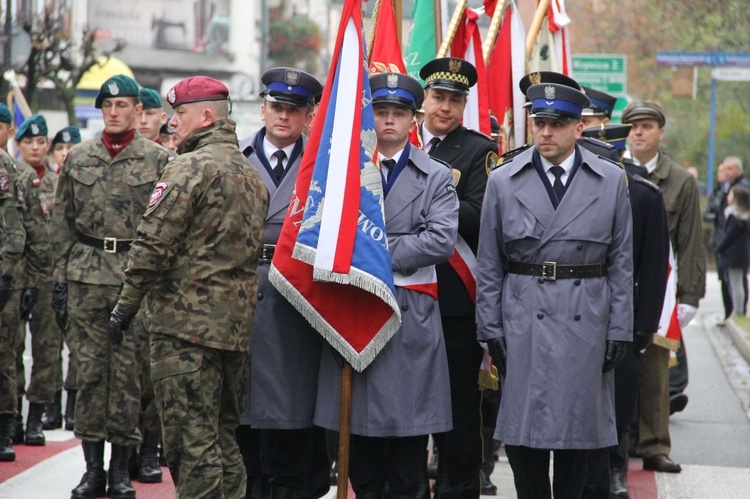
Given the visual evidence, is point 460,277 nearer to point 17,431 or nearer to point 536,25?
point 536,25

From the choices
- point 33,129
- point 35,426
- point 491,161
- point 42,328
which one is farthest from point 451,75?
point 33,129

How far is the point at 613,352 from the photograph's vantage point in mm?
5840

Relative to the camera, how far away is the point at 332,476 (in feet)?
25.3

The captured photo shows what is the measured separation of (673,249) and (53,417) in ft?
15.7

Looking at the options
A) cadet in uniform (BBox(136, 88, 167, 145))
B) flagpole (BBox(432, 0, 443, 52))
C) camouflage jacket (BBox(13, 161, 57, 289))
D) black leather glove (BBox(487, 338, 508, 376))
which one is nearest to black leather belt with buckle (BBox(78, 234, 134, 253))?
camouflage jacket (BBox(13, 161, 57, 289))

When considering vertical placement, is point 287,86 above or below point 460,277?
above

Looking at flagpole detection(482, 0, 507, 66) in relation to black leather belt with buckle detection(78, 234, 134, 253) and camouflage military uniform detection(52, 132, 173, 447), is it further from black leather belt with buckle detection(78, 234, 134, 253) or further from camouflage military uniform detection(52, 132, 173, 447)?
black leather belt with buckle detection(78, 234, 134, 253)

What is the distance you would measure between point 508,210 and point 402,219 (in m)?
0.52

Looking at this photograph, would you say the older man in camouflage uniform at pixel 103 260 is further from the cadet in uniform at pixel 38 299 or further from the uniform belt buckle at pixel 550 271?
the uniform belt buckle at pixel 550 271

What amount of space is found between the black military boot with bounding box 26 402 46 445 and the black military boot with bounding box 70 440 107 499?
177 centimetres

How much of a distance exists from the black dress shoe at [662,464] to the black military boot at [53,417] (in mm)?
4398

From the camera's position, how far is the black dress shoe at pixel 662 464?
8.21 metres

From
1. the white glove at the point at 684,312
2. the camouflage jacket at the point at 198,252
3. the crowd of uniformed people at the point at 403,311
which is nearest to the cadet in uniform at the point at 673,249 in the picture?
the white glove at the point at 684,312

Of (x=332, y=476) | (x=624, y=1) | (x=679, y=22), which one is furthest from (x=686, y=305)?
(x=624, y=1)
